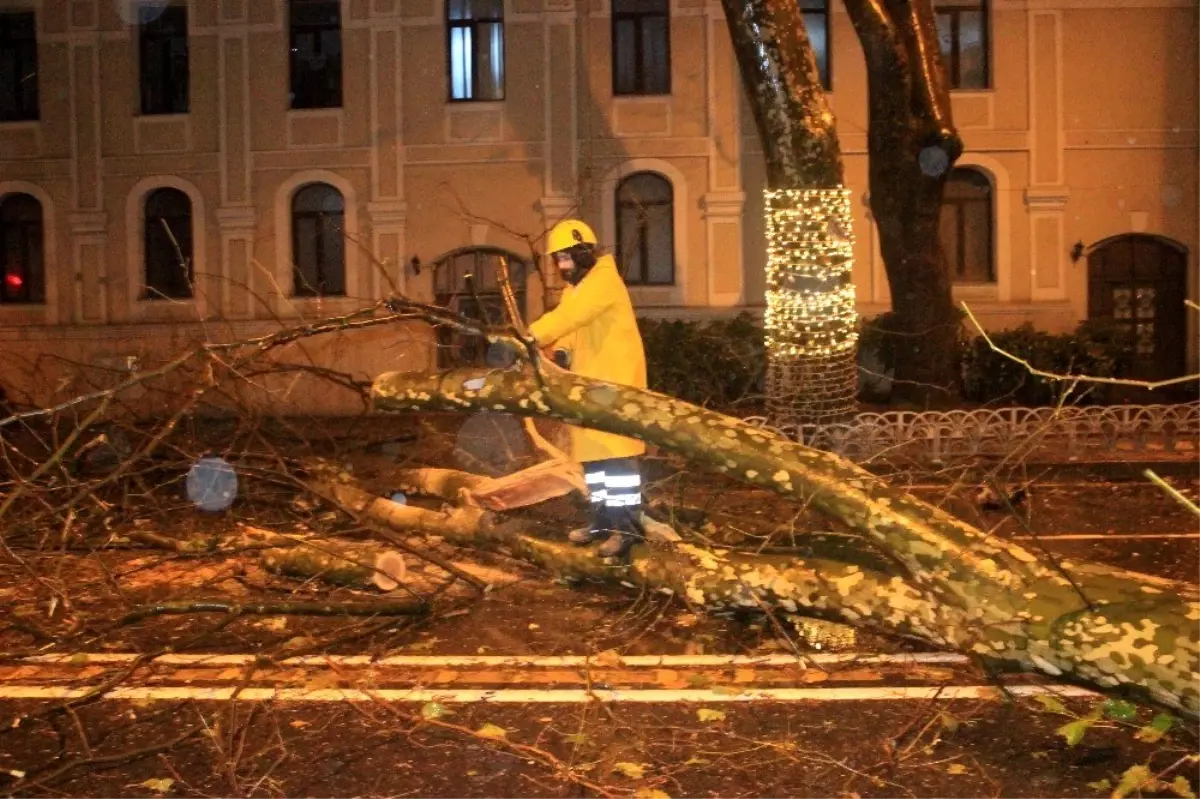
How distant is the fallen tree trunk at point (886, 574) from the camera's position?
4105mm

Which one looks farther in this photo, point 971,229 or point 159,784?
point 971,229

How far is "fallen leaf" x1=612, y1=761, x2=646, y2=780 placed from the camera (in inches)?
161

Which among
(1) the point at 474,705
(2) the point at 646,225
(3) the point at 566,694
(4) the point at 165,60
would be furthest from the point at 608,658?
(4) the point at 165,60

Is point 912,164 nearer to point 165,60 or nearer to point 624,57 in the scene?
point 624,57

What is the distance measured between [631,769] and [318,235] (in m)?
15.9

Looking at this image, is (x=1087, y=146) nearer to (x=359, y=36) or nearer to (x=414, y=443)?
(x=359, y=36)

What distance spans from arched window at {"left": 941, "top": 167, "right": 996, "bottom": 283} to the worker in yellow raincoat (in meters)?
13.3

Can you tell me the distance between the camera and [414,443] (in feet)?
32.2

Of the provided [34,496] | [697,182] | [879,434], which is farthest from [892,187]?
[34,496]

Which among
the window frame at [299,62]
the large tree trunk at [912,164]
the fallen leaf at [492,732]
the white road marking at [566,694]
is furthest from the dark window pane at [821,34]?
the fallen leaf at [492,732]

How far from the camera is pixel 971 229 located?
18.5m

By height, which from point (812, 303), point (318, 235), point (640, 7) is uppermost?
point (640, 7)

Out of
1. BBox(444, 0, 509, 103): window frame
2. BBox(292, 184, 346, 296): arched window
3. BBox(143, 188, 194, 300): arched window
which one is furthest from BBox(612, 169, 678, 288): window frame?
BBox(143, 188, 194, 300): arched window

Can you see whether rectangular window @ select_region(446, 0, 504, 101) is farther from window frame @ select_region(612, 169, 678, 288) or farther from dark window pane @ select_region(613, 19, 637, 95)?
window frame @ select_region(612, 169, 678, 288)
